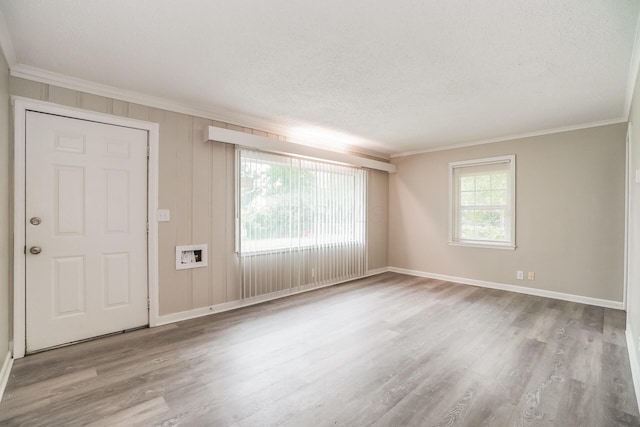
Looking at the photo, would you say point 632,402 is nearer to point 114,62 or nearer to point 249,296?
→ point 249,296

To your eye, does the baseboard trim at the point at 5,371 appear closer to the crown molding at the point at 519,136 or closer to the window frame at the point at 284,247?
the window frame at the point at 284,247

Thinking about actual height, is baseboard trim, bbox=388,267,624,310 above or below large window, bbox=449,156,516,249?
below

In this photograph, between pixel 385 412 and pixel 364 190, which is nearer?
pixel 385 412

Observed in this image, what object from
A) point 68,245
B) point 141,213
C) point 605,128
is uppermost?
point 605,128

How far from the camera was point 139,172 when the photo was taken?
3131 millimetres

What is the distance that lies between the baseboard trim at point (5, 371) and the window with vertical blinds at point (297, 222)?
212cm

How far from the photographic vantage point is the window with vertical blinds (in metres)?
3.93

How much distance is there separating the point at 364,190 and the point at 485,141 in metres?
2.11

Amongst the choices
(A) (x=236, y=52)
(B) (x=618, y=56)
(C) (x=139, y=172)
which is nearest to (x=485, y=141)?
(B) (x=618, y=56)

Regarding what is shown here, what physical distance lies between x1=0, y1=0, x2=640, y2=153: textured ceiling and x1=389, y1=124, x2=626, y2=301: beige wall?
67 cm

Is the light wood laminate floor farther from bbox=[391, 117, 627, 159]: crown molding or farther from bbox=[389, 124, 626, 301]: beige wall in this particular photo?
bbox=[391, 117, 627, 159]: crown molding

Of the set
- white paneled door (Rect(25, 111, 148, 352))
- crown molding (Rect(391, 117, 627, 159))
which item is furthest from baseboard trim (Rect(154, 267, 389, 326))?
crown molding (Rect(391, 117, 627, 159))

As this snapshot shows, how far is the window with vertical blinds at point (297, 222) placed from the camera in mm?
3932

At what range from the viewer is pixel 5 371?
221 centimetres
